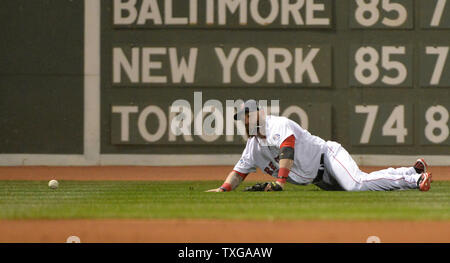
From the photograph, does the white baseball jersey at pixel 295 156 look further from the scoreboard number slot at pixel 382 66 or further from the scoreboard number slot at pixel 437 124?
the scoreboard number slot at pixel 437 124

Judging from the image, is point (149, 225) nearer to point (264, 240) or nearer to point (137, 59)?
point (264, 240)

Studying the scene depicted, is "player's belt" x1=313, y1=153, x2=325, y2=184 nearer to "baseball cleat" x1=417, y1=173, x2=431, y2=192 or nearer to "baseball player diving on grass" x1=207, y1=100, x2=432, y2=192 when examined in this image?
"baseball player diving on grass" x1=207, y1=100, x2=432, y2=192

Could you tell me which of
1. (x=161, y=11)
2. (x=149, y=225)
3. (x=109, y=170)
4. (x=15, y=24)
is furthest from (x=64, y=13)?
(x=149, y=225)

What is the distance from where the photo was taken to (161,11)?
45.6 ft

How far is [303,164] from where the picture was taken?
8.91 metres

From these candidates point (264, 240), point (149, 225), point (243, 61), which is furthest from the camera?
point (243, 61)

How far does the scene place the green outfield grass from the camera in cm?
691

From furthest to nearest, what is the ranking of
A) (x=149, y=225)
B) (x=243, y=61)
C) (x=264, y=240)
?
(x=243, y=61), (x=149, y=225), (x=264, y=240)

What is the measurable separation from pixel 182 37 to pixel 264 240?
8390mm

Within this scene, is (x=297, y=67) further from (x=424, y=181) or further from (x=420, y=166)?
(x=424, y=181)

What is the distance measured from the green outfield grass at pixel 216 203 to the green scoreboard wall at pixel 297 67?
3447 millimetres

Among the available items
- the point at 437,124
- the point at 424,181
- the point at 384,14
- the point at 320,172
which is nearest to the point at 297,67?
the point at 384,14

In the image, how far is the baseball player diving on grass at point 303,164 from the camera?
8.65 meters

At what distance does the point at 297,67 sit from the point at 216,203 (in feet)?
20.8
